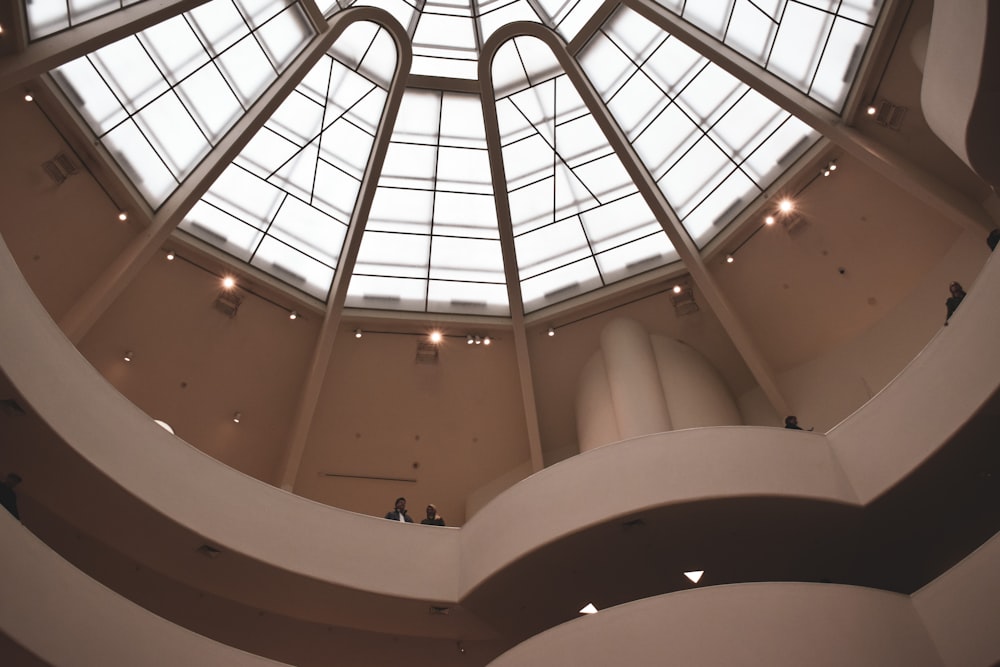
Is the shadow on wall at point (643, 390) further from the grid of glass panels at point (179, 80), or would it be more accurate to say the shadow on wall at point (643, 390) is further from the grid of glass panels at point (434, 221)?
the grid of glass panels at point (179, 80)

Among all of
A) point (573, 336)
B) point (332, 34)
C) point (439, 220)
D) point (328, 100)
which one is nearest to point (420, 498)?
point (573, 336)

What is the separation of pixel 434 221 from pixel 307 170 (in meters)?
3.67

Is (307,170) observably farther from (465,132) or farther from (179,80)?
(465,132)

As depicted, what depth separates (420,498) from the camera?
22.9m

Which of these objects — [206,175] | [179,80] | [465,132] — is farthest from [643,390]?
[179,80]

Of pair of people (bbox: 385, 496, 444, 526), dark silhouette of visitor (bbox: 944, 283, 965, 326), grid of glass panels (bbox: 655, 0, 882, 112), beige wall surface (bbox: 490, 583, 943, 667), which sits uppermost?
grid of glass panels (bbox: 655, 0, 882, 112)

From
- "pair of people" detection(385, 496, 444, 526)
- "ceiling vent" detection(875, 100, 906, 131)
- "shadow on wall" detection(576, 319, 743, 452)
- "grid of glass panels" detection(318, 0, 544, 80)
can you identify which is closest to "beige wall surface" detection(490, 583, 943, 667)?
"pair of people" detection(385, 496, 444, 526)

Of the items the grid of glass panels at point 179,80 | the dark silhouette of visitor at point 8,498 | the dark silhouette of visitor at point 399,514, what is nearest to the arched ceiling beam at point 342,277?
the grid of glass panels at point 179,80

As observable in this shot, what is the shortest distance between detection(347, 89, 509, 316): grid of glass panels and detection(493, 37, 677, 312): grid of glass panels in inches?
33.6

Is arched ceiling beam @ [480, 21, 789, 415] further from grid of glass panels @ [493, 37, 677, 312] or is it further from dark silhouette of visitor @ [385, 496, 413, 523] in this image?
dark silhouette of visitor @ [385, 496, 413, 523]

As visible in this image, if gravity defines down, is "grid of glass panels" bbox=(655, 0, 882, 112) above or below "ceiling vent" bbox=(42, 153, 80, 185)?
above

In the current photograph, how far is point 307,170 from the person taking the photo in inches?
789

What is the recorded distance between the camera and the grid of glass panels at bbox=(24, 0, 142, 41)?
14.9 m

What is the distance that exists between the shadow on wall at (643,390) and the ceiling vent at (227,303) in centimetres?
998
